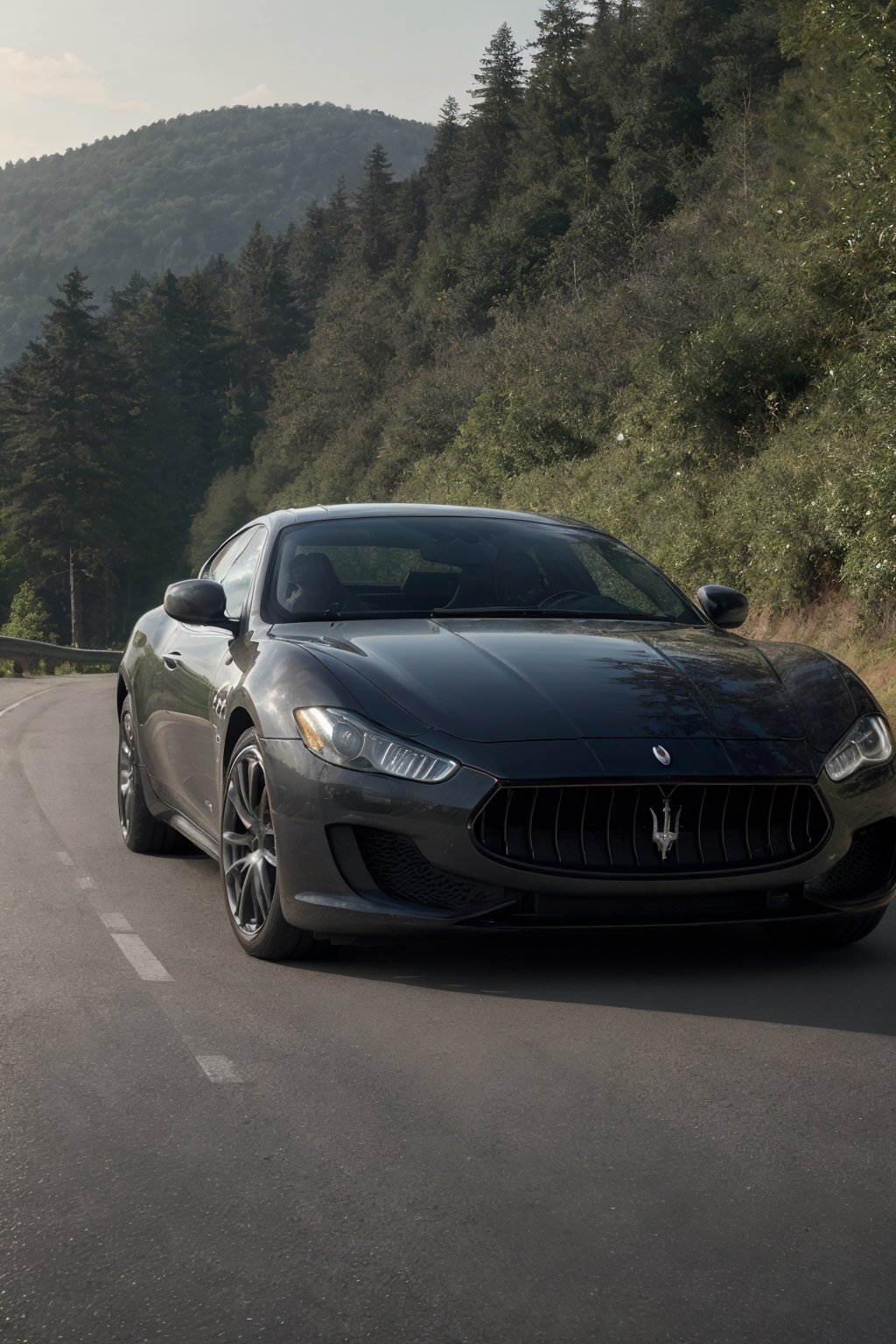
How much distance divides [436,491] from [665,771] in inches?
1597

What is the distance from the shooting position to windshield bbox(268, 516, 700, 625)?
6.31m

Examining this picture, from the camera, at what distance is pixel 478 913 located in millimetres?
4871

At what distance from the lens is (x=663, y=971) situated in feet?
17.0

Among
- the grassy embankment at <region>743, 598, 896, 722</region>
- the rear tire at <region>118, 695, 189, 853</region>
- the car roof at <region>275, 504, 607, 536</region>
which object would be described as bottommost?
the grassy embankment at <region>743, 598, 896, 722</region>

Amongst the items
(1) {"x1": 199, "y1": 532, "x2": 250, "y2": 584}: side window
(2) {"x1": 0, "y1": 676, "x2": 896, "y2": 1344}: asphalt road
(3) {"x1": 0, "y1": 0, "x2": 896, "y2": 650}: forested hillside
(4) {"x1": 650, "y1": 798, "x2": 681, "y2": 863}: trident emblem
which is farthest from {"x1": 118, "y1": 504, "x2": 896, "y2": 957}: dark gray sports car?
(3) {"x1": 0, "y1": 0, "x2": 896, "y2": 650}: forested hillside

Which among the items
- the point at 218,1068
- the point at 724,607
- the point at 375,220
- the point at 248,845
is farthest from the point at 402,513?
the point at 375,220

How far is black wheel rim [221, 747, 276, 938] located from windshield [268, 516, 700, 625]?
773 mm

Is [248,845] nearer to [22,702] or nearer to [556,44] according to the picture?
[22,702]

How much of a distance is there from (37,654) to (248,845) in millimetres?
32792

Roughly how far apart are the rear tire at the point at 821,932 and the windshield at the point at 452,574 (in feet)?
4.75

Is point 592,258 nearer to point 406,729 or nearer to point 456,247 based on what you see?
point 456,247

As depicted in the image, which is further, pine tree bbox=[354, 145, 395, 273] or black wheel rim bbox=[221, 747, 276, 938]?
pine tree bbox=[354, 145, 395, 273]

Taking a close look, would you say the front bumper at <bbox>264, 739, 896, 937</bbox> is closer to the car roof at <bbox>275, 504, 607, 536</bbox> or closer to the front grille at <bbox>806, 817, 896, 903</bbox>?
the front grille at <bbox>806, 817, 896, 903</bbox>

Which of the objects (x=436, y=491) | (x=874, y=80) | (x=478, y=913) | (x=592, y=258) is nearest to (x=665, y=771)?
(x=478, y=913)
